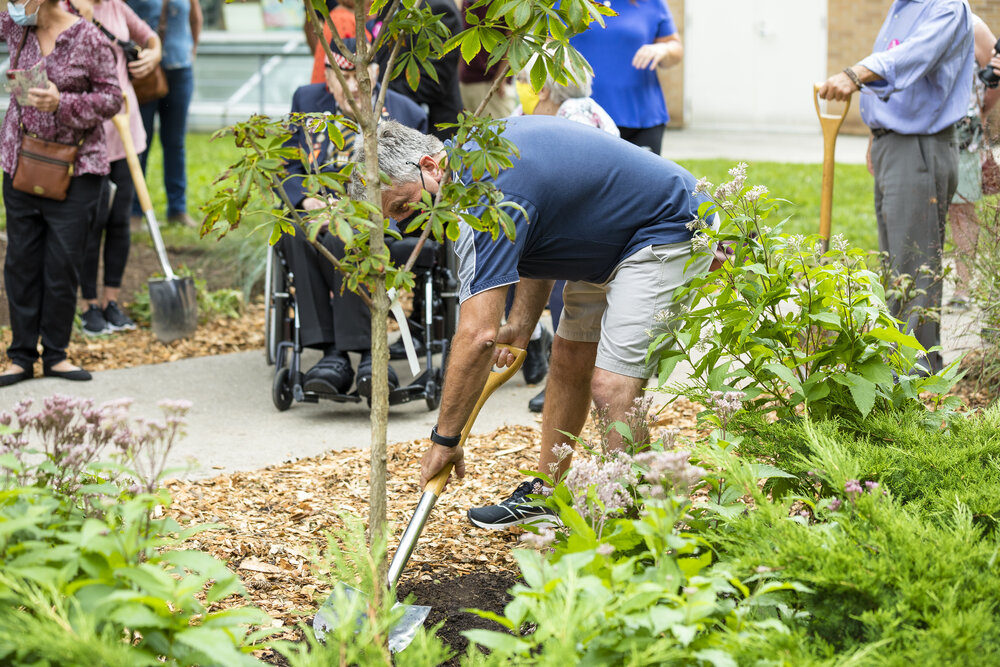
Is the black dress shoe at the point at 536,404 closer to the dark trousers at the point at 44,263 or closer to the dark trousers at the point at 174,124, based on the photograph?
the dark trousers at the point at 44,263

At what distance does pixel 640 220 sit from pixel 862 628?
4.72ft

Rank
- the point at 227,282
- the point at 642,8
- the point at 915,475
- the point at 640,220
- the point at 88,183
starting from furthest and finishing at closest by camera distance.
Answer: the point at 227,282
the point at 642,8
the point at 88,183
the point at 640,220
the point at 915,475

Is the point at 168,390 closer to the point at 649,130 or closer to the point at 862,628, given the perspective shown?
the point at 649,130

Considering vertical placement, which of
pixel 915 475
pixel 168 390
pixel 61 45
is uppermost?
pixel 61 45

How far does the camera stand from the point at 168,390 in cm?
531

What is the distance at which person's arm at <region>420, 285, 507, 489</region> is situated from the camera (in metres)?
2.62

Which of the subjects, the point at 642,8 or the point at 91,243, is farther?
the point at 91,243

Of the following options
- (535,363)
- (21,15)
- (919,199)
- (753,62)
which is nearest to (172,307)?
(21,15)

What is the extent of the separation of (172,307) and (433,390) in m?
2.05

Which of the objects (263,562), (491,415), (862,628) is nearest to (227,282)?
Result: (491,415)

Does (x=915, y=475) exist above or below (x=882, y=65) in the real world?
below

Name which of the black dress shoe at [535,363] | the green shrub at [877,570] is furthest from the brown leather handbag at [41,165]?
the green shrub at [877,570]

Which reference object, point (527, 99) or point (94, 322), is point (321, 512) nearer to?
point (527, 99)

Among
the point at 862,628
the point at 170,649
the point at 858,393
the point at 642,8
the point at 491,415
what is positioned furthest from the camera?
the point at 642,8
